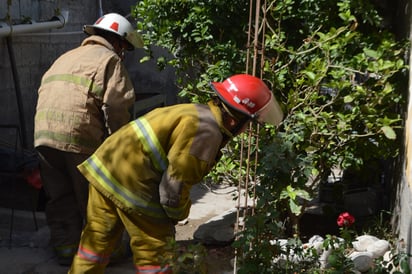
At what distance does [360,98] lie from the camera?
511cm

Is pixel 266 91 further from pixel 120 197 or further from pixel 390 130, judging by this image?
pixel 390 130

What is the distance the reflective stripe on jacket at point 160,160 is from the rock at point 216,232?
1.82 m

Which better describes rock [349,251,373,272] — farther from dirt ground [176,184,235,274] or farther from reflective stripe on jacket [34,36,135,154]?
reflective stripe on jacket [34,36,135,154]

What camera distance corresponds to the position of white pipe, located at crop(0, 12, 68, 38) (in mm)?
6355

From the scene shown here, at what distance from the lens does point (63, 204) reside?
5.11 meters

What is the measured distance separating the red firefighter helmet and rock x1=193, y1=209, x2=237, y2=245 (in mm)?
2117

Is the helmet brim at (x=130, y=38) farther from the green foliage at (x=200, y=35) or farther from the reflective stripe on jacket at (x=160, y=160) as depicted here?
the reflective stripe on jacket at (x=160, y=160)

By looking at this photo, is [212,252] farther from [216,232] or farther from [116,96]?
[116,96]

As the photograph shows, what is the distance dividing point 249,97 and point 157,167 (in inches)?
25.4

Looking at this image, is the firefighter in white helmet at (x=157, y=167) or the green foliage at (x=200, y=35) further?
the green foliage at (x=200, y=35)

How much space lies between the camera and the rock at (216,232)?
5.65 metres

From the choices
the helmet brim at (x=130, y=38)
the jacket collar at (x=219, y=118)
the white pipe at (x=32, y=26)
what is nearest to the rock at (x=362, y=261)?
the jacket collar at (x=219, y=118)

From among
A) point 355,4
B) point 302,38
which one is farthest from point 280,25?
point 355,4

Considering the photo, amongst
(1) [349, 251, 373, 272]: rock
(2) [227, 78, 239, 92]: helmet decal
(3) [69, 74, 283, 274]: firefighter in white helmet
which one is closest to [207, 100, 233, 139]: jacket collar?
(3) [69, 74, 283, 274]: firefighter in white helmet
